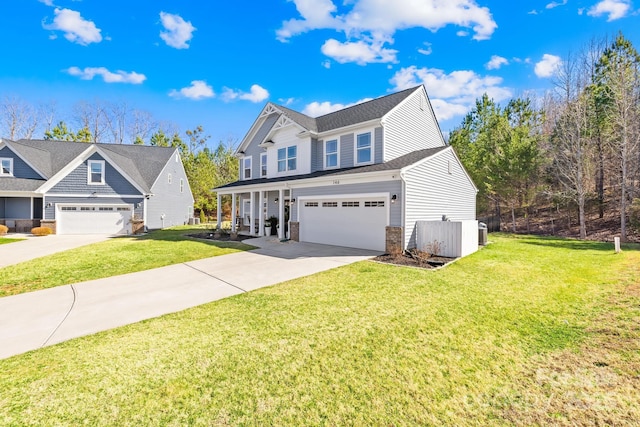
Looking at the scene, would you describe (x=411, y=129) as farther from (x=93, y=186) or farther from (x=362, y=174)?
(x=93, y=186)

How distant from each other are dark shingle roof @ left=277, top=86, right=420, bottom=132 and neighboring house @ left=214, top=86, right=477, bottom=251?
9 cm

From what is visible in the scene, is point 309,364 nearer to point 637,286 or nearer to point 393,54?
point 637,286

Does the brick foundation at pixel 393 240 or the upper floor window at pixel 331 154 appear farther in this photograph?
the upper floor window at pixel 331 154

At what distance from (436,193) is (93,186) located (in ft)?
75.7

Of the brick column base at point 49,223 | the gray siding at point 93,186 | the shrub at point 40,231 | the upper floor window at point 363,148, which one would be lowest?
the shrub at point 40,231

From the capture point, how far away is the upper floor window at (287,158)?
54.5ft

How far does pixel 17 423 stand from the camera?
105 inches

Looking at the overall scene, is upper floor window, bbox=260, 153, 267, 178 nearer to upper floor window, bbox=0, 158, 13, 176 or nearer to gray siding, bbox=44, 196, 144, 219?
gray siding, bbox=44, 196, 144, 219

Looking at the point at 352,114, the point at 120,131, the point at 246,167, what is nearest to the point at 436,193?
the point at 352,114

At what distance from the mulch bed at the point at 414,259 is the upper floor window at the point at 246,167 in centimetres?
1316

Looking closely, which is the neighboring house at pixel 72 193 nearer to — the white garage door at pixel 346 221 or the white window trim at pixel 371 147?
the white garage door at pixel 346 221

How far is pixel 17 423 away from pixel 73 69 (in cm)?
3198

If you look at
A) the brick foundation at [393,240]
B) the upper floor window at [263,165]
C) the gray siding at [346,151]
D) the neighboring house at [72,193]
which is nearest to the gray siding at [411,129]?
the gray siding at [346,151]

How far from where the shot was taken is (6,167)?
20266 millimetres
